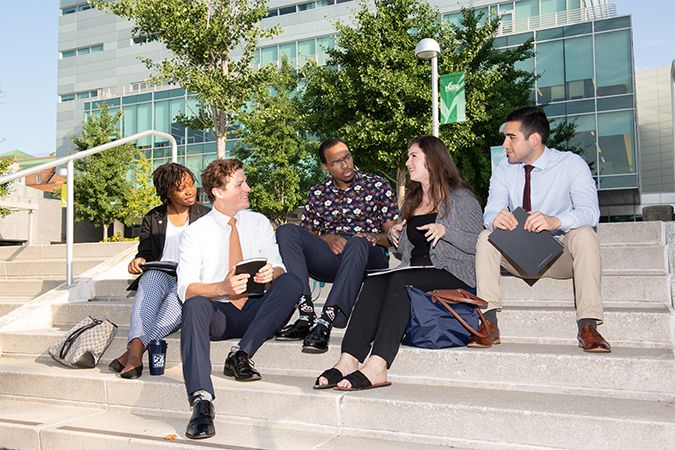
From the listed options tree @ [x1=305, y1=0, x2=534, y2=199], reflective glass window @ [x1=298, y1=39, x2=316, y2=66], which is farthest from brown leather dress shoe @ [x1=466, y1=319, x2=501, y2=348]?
reflective glass window @ [x1=298, y1=39, x2=316, y2=66]

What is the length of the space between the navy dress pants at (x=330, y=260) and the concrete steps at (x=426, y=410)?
2.08ft

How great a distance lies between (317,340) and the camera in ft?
12.2

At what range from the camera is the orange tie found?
396 centimetres

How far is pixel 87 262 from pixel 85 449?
467 cm

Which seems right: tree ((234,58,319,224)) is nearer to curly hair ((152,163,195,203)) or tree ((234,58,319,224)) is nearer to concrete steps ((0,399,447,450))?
curly hair ((152,163,195,203))

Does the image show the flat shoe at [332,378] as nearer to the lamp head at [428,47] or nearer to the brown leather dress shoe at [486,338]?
the brown leather dress shoe at [486,338]

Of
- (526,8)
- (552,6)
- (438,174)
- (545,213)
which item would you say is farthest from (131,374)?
(526,8)

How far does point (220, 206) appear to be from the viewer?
13.4 ft

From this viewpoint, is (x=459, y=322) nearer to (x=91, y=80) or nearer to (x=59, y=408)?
(x=59, y=408)

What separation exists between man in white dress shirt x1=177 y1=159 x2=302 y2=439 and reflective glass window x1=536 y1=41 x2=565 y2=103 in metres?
21.5

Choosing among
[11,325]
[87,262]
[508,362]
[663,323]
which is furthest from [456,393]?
[87,262]

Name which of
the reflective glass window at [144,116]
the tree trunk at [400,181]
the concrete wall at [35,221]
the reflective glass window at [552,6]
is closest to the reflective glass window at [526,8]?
the reflective glass window at [552,6]

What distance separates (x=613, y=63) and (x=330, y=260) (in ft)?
70.9

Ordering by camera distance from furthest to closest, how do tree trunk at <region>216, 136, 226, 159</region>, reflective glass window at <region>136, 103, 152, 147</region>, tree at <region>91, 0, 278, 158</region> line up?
reflective glass window at <region>136, 103, 152, 147</region>, tree trunk at <region>216, 136, 226, 159</region>, tree at <region>91, 0, 278, 158</region>
